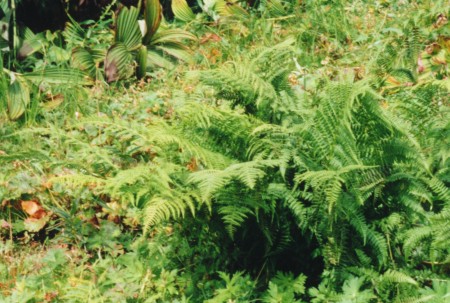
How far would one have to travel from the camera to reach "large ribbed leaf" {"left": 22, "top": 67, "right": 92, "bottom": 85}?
4.21 meters

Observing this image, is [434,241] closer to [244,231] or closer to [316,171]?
[316,171]

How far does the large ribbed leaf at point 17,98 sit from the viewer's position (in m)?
3.91

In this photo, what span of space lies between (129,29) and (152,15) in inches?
7.4

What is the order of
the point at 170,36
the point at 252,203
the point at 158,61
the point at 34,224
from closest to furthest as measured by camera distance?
1. the point at 252,203
2. the point at 34,224
3. the point at 158,61
4. the point at 170,36

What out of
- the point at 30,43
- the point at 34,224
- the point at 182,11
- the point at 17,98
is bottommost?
the point at 34,224

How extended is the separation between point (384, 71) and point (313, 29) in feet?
3.51

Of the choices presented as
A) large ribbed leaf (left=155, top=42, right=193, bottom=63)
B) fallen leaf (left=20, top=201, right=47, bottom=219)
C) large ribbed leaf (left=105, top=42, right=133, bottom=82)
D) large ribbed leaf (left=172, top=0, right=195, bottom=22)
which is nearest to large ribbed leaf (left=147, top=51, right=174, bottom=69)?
large ribbed leaf (left=155, top=42, right=193, bottom=63)

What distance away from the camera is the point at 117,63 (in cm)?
430

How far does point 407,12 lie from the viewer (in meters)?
4.77

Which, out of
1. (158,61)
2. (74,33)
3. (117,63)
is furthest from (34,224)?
(74,33)

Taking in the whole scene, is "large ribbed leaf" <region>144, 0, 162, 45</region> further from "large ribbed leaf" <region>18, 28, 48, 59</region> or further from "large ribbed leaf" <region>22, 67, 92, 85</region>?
"large ribbed leaf" <region>18, 28, 48, 59</region>

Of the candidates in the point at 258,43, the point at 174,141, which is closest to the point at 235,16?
the point at 258,43

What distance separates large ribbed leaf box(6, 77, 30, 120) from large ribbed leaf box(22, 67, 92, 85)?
17 centimetres

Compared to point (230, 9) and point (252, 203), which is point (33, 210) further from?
point (230, 9)
